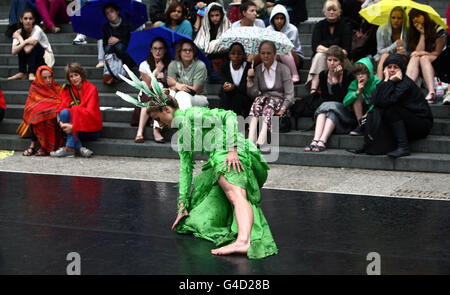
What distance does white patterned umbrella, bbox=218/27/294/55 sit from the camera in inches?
428

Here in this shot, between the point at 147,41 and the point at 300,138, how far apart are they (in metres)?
2.86

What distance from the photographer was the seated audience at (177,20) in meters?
12.4

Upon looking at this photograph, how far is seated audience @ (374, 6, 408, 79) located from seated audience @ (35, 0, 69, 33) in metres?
6.67

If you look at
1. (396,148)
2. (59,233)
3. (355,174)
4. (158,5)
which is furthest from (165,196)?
(158,5)

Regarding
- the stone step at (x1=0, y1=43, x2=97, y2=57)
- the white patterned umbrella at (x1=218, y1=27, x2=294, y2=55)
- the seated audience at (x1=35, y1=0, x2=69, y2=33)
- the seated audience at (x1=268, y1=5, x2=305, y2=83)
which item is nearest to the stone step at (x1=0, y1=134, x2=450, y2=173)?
the white patterned umbrella at (x1=218, y1=27, x2=294, y2=55)

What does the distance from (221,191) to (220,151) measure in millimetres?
410

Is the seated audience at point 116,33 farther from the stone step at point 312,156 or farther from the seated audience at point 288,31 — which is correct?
the seated audience at point 288,31

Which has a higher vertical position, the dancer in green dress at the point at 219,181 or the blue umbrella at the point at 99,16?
the blue umbrella at the point at 99,16

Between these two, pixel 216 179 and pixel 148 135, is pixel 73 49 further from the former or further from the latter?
pixel 216 179

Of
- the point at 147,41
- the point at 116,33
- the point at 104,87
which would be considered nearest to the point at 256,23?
the point at 147,41

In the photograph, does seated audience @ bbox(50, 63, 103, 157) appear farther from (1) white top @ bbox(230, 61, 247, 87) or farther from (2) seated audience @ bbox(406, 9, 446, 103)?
(2) seated audience @ bbox(406, 9, 446, 103)

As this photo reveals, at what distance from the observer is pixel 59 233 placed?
7.28 m

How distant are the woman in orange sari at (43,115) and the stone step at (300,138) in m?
0.80

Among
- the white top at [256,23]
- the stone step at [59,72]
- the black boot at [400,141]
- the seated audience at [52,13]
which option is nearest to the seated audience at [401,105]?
the black boot at [400,141]
